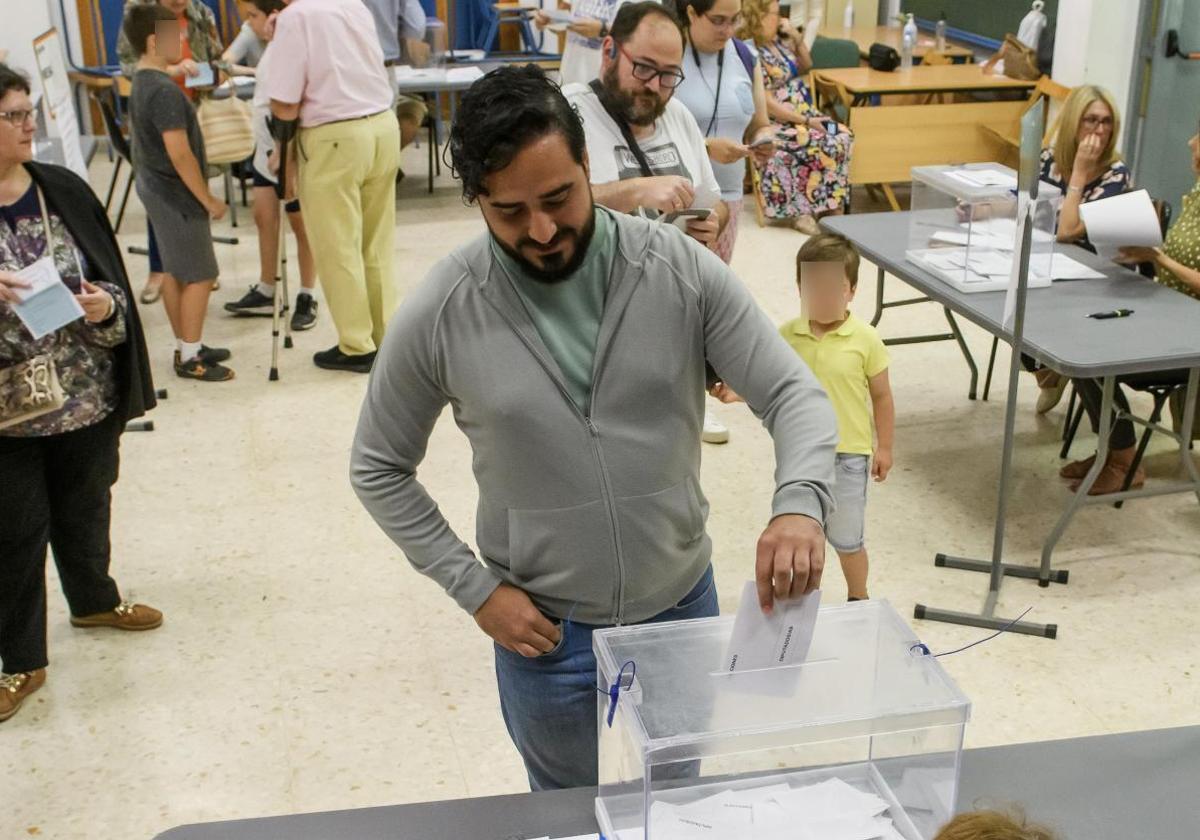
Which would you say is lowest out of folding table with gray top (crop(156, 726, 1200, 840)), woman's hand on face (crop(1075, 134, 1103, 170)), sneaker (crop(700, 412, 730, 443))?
sneaker (crop(700, 412, 730, 443))

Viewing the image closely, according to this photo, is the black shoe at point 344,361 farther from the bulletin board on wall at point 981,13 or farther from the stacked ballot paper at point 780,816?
the bulletin board on wall at point 981,13

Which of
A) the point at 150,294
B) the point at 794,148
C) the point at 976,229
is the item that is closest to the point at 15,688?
the point at 976,229

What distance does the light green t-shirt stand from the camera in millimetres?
1886

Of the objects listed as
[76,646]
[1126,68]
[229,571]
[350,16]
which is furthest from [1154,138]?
[76,646]

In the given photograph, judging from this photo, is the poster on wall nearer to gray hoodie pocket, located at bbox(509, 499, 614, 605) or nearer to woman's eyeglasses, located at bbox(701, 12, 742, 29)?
woman's eyeglasses, located at bbox(701, 12, 742, 29)

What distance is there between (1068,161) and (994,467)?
1187mm

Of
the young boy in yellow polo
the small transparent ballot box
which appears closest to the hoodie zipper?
the small transparent ballot box

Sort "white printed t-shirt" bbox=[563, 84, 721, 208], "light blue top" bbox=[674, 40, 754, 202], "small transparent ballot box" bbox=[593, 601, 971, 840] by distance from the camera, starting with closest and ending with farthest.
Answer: "small transparent ballot box" bbox=[593, 601, 971, 840] → "white printed t-shirt" bbox=[563, 84, 721, 208] → "light blue top" bbox=[674, 40, 754, 202]

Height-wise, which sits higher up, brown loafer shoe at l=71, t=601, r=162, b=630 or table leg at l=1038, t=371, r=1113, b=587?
table leg at l=1038, t=371, r=1113, b=587

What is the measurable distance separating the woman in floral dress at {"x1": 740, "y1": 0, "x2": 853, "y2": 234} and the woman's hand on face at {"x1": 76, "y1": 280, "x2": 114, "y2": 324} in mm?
5166

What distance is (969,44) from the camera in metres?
10.5

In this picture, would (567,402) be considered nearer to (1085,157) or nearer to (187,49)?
(1085,157)

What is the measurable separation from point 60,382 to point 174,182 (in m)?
2.35

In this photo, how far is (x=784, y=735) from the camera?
1.68 metres
